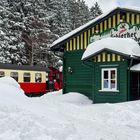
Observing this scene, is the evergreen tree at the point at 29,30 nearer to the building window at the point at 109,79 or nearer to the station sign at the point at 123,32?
the station sign at the point at 123,32

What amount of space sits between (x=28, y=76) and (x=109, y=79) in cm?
1180

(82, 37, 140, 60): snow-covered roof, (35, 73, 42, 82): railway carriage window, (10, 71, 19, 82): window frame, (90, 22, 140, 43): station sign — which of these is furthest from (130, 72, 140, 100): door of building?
(35, 73, 42, 82): railway carriage window

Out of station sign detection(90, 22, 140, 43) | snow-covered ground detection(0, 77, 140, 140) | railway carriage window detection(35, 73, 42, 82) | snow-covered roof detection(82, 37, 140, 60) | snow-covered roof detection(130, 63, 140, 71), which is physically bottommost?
snow-covered ground detection(0, 77, 140, 140)

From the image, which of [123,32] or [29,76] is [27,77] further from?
[123,32]

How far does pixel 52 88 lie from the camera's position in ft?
109

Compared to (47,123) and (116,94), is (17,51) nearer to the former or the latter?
(116,94)

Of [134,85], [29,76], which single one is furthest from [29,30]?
[134,85]

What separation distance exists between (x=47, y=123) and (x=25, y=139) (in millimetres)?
1167

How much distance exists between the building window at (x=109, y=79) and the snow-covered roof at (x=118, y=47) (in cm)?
124

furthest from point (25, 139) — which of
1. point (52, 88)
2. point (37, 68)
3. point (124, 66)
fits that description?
point (52, 88)

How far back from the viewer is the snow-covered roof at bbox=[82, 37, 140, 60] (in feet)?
61.6

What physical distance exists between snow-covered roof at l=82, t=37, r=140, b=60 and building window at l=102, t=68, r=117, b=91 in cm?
124

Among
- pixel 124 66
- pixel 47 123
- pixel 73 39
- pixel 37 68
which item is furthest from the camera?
pixel 37 68

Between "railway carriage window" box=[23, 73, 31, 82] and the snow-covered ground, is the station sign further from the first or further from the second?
the snow-covered ground
